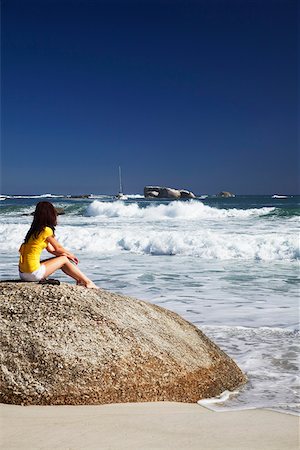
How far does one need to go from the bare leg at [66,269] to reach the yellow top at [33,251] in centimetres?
11

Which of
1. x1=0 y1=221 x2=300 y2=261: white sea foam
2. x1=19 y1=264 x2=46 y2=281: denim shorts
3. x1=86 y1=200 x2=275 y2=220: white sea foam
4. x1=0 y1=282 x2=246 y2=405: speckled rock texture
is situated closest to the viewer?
x1=0 y1=282 x2=246 y2=405: speckled rock texture

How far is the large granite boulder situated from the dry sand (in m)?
78.9

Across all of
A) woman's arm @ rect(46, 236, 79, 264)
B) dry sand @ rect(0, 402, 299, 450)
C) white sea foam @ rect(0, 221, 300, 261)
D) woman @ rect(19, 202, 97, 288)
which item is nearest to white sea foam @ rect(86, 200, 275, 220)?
white sea foam @ rect(0, 221, 300, 261)

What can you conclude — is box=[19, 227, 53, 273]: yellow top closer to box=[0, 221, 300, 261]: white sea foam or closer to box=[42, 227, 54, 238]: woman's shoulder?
box=[42, 227, 54, 238]: woman's shoulder

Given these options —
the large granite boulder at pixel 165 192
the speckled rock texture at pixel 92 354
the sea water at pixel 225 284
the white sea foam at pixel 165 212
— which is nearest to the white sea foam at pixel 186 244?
the sea water at pixel 225 284

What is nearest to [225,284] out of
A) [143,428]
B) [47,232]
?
[47,232]

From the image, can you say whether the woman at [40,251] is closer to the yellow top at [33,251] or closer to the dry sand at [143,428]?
the yellow top at [33,251]

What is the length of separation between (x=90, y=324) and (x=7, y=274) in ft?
23.0

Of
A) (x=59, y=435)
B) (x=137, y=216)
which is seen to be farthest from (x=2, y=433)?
(x=137, y=216)

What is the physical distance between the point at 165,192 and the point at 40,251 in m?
78.8

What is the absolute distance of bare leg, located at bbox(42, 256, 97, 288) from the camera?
15.2 ft

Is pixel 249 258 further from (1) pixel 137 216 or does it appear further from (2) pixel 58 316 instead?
(1) pixel 137 216

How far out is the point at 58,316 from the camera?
3814 millimetres

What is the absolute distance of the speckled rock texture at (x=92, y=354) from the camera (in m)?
3.50
